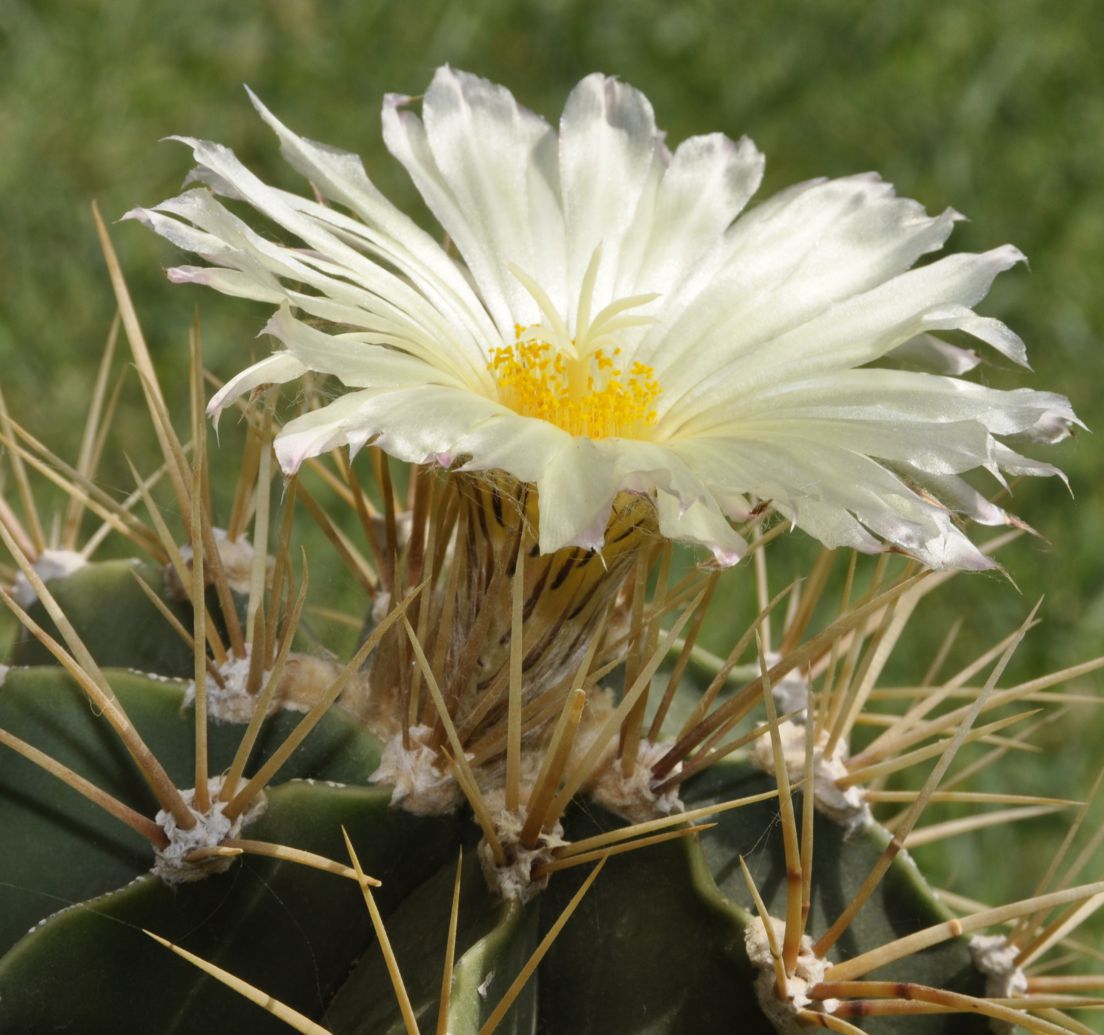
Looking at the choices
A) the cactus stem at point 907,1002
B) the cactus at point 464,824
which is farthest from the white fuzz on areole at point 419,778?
the cactus stem at point 907,1002

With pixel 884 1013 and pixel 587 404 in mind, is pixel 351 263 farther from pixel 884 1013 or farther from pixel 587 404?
pixel 884 1013

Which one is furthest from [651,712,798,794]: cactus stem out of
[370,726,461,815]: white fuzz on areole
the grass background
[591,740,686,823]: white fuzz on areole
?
the grass background

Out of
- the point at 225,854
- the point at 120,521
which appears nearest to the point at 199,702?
the point at 225,854

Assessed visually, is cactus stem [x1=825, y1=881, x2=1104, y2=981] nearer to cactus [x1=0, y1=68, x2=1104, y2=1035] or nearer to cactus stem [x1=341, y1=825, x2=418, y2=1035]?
cactus [x1=0, y1=68, x2=1104, y2=1035]

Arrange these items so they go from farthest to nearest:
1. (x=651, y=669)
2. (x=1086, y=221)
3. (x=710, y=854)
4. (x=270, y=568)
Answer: (x=1086, y=221), (x=270, y=568), (x=710, y=854), (x=651, y=669)

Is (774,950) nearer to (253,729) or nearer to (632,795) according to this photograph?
(632,795)

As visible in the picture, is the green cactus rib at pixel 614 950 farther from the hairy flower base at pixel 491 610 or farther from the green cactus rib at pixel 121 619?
the green cactus rib at pixel 121 619
